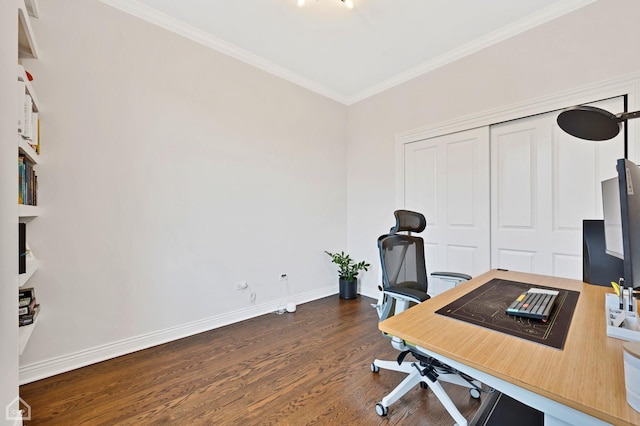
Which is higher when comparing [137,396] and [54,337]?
[54,337]

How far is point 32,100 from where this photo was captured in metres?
1.74

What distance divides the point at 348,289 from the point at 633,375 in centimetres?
315

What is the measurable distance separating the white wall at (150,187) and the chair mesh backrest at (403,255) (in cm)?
165

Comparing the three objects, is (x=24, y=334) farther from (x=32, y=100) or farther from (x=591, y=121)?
(x=591, y=121)

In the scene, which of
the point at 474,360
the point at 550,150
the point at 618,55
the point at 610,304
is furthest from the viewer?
the point at 550,150

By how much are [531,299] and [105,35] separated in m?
3.36

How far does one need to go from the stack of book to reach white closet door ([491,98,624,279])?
3700 millimetres

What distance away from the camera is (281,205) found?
130 inches

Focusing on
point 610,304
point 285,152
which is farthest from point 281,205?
point 610,304

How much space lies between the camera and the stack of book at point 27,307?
1651mm

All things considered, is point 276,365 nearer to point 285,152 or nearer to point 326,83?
point 285,152

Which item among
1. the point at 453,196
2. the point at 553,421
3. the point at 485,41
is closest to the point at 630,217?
the point at 553,421

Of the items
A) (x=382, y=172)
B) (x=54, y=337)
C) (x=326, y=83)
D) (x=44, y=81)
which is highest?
(x=326, y=83)

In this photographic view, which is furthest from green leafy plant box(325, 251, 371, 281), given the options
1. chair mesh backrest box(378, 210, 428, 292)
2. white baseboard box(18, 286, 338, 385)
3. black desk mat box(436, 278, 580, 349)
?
black desk mat box(436, 278, 580, 349)
